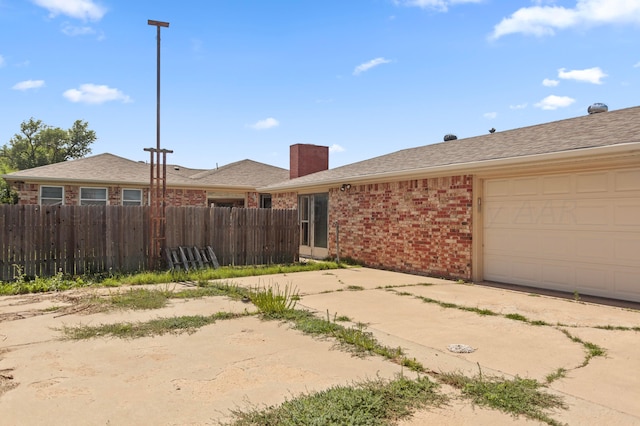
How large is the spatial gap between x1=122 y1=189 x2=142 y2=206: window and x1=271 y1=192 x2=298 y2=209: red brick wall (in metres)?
5.80

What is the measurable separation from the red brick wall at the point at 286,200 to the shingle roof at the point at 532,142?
1848 mm

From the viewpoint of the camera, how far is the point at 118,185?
17.2 metres

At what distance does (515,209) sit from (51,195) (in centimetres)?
1646

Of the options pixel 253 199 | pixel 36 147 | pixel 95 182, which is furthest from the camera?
pixel 36 147

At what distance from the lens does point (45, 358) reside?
4.12 metres

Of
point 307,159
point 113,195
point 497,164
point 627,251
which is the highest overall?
point 307,159

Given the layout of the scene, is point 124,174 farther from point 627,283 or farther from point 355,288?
point 627,283

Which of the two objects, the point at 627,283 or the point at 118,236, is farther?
the point at 118,236

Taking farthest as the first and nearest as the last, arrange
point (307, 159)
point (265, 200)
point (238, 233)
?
point (265, 200) < point (307, 159) < point (238, 233)

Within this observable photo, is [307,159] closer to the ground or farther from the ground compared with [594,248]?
farther from the ground

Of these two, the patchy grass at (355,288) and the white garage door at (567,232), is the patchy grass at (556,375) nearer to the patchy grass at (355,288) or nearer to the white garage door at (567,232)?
the white garage door at (567,232)

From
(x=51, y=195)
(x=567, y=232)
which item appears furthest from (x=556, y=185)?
(x=51, y=195)

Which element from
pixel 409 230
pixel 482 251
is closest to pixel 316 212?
pixel 409 230

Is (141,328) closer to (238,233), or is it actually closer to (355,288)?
(355,288)
